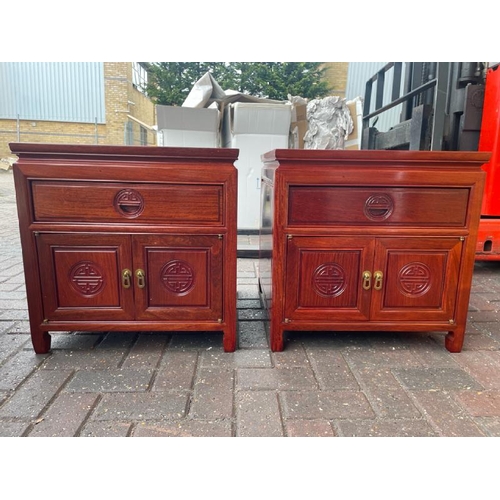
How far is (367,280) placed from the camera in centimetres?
160

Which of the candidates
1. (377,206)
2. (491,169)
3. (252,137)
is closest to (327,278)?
(377,206)

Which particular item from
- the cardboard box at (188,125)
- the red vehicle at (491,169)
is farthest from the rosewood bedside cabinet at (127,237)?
the cardboard box at (188,125)

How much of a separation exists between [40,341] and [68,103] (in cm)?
1519

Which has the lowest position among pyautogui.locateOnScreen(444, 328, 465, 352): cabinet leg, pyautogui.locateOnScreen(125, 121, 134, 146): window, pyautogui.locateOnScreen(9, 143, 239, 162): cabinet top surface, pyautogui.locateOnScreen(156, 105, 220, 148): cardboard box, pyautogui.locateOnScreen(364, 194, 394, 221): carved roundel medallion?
pyautogui.locateOnScreen(444, 328, 465, 352): cabinet leg

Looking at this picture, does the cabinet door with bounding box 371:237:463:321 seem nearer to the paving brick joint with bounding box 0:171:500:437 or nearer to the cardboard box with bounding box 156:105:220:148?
the paving brick joint with bounding box 0:171:500:437

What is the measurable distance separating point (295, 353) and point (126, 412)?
0.76m

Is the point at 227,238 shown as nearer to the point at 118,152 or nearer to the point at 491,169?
the point at 118,152

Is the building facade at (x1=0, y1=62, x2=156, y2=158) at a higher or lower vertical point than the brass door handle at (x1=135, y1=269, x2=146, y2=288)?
higher

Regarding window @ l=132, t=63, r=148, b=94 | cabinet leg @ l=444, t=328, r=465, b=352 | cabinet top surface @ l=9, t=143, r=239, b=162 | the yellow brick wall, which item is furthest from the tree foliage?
cabinet leg @ l=444, t=328, r=465, b=352

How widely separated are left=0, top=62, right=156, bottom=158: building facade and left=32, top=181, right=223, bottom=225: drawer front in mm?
13254

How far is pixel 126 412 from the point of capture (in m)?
1.23

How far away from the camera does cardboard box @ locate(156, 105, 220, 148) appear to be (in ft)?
13.3

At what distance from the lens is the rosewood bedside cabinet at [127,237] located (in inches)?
56.7

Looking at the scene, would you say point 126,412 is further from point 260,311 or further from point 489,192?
point 489,192
